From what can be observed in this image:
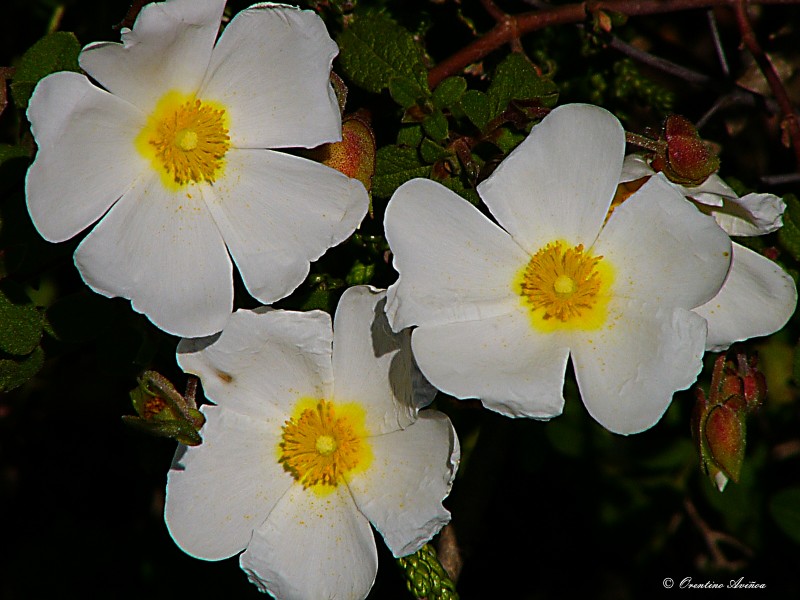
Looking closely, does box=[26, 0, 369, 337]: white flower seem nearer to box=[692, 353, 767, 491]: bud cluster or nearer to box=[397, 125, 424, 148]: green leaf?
box=[397, 125, 424, 148]: green leaf

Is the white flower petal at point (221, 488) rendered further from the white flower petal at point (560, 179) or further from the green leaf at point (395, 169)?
the white flower petal at point (560, 179)

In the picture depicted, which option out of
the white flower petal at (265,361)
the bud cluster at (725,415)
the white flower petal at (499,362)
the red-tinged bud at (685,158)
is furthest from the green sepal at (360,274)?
the bud cluster at (725,415)

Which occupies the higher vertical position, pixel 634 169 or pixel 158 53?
pixel 158 53

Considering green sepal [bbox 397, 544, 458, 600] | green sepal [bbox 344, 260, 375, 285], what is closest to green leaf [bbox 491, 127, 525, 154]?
green sepal [bbox 344, 260, 375, 285]

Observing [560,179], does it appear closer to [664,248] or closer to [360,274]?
[664,248]

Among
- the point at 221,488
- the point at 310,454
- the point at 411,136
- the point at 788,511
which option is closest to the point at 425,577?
the point at 310,454

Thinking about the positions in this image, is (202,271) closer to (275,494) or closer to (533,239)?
(275,494)
